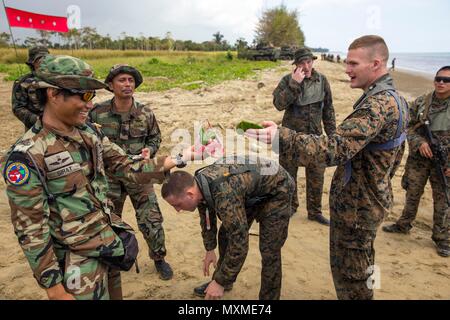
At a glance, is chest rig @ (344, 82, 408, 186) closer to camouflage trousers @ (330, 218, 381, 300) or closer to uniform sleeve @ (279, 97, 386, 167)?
uniform sleeve @ (279, 97, 386, 167)

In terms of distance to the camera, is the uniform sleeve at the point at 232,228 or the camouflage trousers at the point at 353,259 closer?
the uniform sleeve at the point at 232,228

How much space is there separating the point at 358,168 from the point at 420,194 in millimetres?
2427

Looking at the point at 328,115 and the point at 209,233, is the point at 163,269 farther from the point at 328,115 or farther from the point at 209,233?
the point at 328,115

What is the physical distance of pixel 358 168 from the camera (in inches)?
91.3

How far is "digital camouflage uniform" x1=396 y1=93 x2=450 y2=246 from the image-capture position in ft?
12.7

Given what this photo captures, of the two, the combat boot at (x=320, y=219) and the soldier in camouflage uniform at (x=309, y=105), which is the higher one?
the soldier in camouflage uniform at (x=309, y=105)

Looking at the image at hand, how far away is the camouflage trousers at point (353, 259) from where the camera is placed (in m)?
2.44

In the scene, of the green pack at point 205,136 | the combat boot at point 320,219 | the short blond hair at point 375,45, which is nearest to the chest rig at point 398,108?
the short blond hair at point 375,45

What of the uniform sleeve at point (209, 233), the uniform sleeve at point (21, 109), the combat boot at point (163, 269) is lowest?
the combat boot at point (163, 269)

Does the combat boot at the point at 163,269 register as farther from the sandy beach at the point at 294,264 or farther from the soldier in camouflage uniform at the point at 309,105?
the soldier in camouflage uniform at the point at 309,105

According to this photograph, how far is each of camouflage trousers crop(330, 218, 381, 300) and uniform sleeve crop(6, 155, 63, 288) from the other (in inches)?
76.7

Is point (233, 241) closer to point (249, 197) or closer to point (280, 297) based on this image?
point (249, 197)

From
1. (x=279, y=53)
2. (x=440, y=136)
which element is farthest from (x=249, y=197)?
(x=279, y=53)

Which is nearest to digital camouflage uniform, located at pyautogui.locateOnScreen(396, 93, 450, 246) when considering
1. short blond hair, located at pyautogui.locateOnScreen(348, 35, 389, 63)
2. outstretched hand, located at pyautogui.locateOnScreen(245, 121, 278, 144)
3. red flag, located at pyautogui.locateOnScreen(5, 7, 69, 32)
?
short blond hair, located at pyautogui.locateOnScreen(348, 35, 389, 63)
